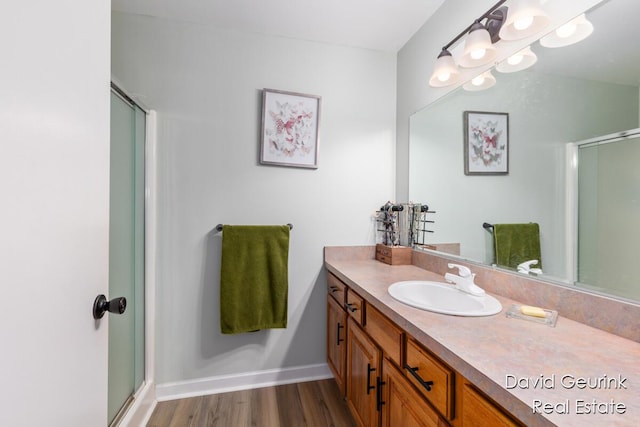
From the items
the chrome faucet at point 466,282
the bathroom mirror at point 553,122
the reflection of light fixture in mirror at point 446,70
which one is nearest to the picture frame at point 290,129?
the reflection of light fixture in mirror at point 446,70

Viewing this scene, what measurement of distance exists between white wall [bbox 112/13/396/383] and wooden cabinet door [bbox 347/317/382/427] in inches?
21.0

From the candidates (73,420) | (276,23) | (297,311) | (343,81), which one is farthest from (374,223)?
(73,420)

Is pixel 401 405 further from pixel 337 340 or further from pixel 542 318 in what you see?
pixel 337 340

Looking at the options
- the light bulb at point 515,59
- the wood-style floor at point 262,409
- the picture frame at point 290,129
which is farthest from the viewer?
the picture frame at point 290,129

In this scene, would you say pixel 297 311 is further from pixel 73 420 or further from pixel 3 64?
pixel 3 64

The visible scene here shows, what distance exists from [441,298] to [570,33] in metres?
1.11

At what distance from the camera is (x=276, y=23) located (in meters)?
1.74

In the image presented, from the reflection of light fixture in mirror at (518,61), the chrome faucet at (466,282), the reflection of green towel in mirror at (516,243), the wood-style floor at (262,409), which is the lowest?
the wood-style floor at (262,409)

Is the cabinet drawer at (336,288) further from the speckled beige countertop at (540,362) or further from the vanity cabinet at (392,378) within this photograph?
the speckled beige countertop at (540,362)

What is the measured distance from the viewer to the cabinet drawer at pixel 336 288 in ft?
5.27

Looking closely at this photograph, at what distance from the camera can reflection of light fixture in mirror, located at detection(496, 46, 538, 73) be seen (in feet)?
3.60

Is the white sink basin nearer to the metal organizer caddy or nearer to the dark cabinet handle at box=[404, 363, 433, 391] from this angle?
the dark cabinet handle at box=[404, 363, 433, 391]

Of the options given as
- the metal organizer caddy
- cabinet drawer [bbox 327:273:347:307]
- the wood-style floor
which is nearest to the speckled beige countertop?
cabinet drawer [bbox 327:273:347:307]

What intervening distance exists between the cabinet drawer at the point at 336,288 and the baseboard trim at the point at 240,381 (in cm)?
57
